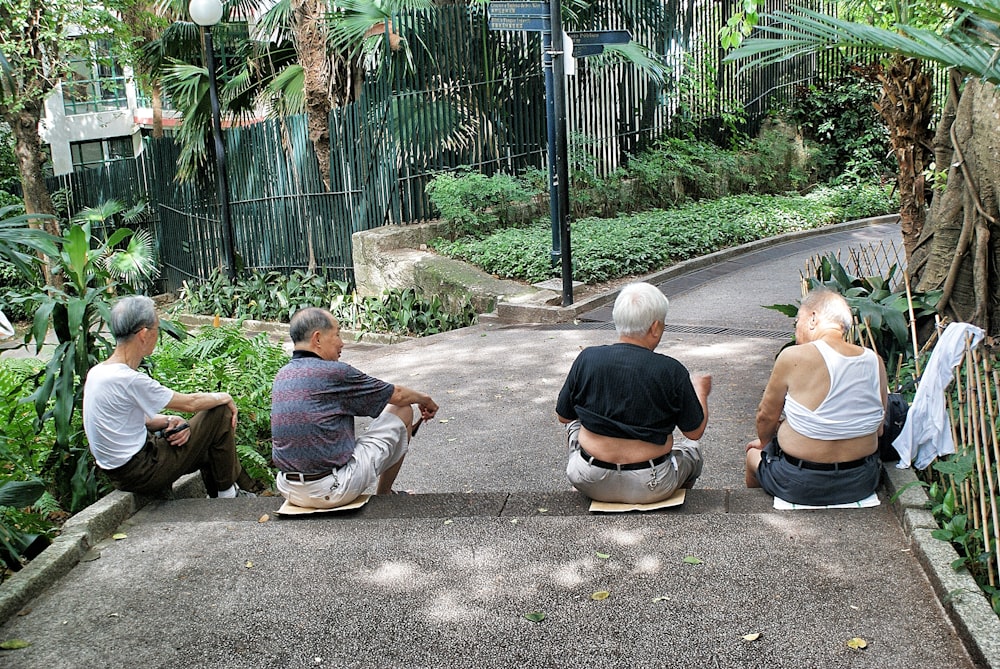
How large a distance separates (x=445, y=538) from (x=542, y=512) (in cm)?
57

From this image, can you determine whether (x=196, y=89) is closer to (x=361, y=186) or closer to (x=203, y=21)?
(x=203, y=21)

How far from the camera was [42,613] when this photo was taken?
3906 mm

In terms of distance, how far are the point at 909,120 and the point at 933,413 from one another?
4870 millimetres

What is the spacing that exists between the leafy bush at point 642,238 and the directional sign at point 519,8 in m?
2.93

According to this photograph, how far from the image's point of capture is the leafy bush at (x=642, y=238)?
11.9 metres

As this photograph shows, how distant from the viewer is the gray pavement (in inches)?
133

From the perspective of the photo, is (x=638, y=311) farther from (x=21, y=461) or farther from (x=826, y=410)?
(x=21, y=461)

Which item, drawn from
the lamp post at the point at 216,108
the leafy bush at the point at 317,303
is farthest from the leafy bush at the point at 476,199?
the lamp post at the point at 216,108

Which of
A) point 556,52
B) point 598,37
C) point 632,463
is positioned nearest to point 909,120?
point 598,37

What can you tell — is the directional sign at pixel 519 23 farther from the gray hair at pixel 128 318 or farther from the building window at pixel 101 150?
the building window at pixel 101 150

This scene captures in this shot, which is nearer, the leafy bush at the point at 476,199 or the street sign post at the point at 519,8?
the street sign post at the point at 519,8

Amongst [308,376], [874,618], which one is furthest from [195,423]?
[874,618]

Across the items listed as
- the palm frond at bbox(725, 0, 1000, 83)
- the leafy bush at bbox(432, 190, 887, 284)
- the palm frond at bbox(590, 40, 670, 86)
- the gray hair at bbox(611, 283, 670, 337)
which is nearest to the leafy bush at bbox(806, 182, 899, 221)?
the leafy bush at bbox(432, 190, 887, 284)

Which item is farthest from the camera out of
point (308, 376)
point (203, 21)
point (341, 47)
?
point (341, 47)
